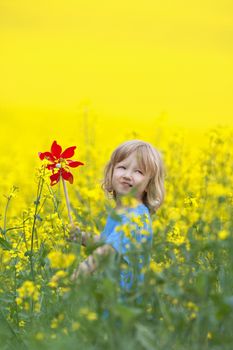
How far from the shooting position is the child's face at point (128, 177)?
4.18 m

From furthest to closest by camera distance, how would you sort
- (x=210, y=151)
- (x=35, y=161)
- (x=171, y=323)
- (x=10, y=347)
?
(x=35, y=161), (x=210, y=151), (x=10, y=347), (x=171, y=323)

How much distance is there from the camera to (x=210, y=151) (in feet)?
25.0

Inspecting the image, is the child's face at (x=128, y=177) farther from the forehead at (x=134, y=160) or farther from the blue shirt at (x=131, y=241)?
the blue shirt at (x=131, y=241)

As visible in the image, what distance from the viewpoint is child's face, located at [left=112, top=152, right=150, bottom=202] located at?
4176 mm

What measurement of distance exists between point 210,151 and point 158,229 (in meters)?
3.82

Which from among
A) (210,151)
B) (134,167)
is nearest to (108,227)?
(134,167)

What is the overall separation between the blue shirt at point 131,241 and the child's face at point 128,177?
0.11m

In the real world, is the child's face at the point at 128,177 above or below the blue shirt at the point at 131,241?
above

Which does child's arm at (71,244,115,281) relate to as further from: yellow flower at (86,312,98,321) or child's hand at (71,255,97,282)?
yellow flower at (86,312,98,321)

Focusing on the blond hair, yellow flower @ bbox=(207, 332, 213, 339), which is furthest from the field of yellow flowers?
the blond hair

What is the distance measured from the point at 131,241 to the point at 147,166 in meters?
0.97

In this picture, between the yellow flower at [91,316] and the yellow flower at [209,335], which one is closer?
the yellow flower at [91,316]

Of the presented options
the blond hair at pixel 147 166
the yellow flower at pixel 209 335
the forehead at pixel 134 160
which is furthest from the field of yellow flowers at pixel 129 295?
the forehead at pixel 134 160

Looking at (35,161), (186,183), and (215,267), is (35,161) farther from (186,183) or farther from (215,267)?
(215,267)
